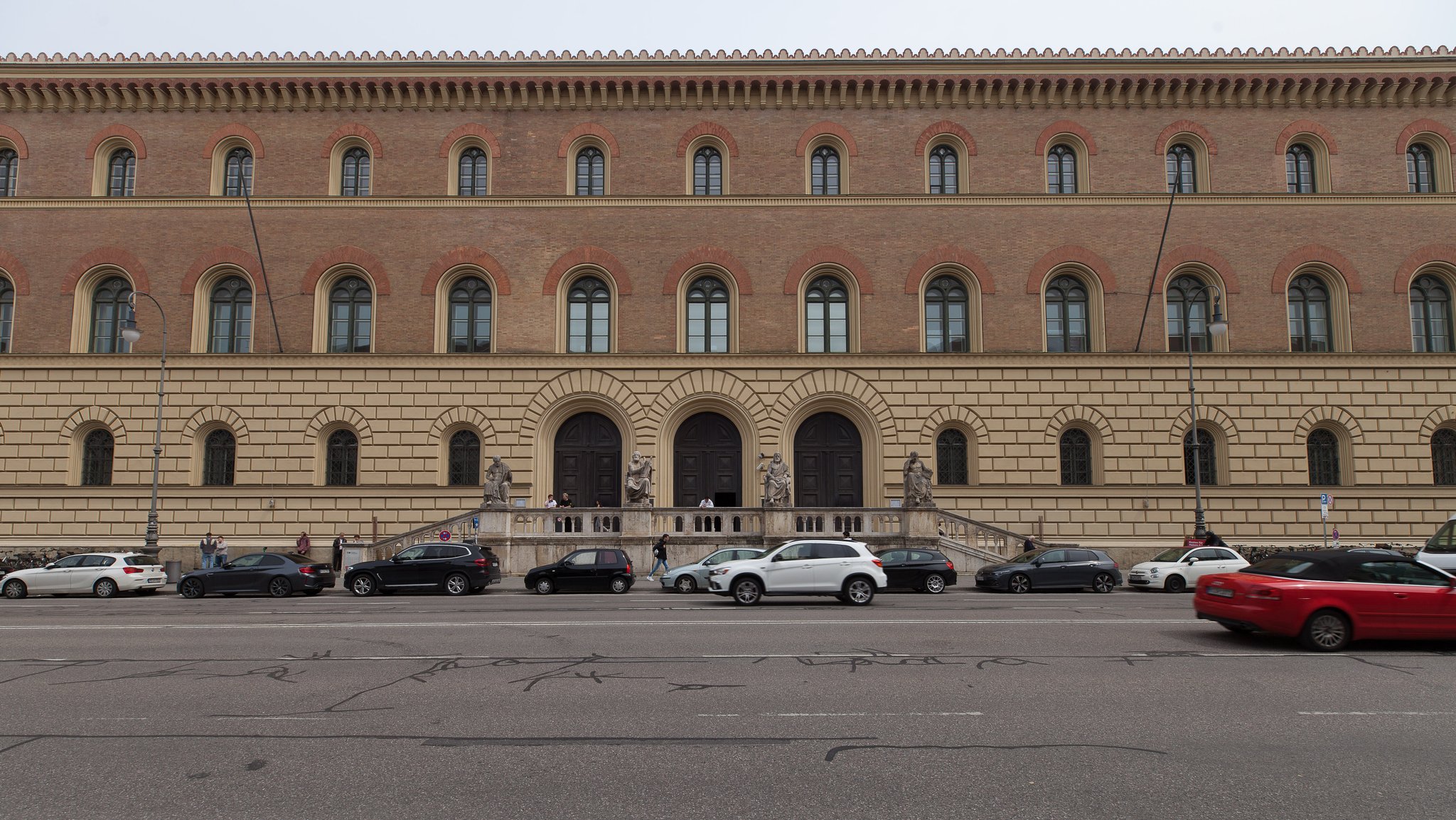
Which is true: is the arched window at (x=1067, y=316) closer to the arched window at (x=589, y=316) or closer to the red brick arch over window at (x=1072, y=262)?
the red brick arch over window at (x=1072, y=262)

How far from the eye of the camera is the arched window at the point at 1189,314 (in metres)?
31.9

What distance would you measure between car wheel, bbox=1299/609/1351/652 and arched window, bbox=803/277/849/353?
67.5 feet

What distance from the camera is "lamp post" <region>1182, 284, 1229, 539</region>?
2775cm

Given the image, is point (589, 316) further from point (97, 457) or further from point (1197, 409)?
point (1197, 409)

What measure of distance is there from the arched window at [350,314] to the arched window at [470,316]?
2.79m

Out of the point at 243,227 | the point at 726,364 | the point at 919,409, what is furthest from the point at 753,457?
the point at 243,227

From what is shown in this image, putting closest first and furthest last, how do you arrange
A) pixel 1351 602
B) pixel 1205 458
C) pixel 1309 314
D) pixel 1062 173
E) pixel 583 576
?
pixel 1351 602 → pixel 583 576 → pixel 1205 458 → pixel 1309 314 → pixel 1062 173

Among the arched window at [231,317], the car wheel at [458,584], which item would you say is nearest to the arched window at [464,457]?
the arched window at [231,317]

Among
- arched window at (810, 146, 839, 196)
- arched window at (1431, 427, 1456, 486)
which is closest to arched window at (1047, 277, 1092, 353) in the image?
arched window at (810, 146, 839, 196)

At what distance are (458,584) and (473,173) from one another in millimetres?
15912

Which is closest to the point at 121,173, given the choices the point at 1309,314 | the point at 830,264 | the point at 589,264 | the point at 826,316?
the point at 589,264

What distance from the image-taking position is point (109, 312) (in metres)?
32.3

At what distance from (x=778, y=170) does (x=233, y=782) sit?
2874cm

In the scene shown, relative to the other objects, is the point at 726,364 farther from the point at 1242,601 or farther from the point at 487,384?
the point at 1242,601
